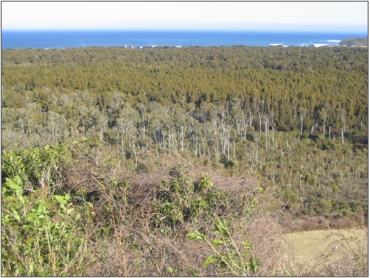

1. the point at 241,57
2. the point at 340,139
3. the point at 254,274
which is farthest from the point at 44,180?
the point at 241,57

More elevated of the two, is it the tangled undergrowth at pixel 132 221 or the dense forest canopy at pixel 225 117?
the tangled undergrowth at pixel 132 221

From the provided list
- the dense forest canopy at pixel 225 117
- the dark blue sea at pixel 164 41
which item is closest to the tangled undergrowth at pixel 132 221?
the dense forest canopy at pixel 225 117

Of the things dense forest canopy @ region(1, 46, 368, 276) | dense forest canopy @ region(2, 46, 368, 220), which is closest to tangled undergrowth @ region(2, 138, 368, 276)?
dense forest canopy @ region(1, 46, 368, 276)

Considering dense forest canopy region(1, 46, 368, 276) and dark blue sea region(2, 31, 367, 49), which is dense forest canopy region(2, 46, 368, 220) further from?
dark blue sea region(2, 31, 367, 49)

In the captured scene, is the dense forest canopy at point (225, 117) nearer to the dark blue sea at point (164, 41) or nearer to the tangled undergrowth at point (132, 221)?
the tangled undergrowth at point (132, 221)

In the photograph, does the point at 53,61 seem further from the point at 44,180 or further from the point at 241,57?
the point at 44,180

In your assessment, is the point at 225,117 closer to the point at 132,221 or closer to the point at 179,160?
the point at 179,160

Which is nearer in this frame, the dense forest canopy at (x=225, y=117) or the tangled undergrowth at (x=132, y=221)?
the tangled undergrowth at (x=132, y=221)

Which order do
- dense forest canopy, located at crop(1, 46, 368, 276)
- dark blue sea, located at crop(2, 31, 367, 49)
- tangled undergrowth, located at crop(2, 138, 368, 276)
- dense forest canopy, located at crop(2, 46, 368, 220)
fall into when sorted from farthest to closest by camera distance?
dark blue sea, located at crop(2, 31, 367, 49), dense forest canopy, located at crop(2, 46, 368, 220), dense forest canopy, located at crop(1, 46, 368, 276), tangled undergrowth, located at crop(2, 138, 368, 276)
